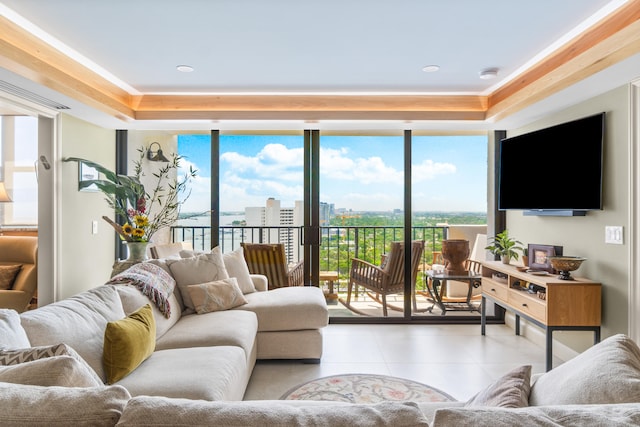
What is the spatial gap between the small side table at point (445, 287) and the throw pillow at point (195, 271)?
240 cm

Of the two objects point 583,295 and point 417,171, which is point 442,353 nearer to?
point 583,295

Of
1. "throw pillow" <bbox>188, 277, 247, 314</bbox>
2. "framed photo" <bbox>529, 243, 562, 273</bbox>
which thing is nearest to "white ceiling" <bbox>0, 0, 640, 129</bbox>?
"framed photo" <bbox>529, 243, 562, 273</bbox>

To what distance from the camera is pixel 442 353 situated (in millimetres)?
3686

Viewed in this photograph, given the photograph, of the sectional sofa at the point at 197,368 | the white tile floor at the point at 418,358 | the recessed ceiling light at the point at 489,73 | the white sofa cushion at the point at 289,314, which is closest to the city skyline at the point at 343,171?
the sectional sofa at the point at 197,368

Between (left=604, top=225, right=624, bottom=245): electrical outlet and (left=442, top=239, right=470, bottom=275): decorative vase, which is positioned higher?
(left=604, top=225, right=624, bottom=245): electrical outlet

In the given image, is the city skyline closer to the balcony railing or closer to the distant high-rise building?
the distant high-rise building

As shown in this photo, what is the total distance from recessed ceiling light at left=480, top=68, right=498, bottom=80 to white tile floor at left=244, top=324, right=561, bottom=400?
2.48 metres

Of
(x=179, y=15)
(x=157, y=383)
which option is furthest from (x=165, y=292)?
(x=179, y=15)

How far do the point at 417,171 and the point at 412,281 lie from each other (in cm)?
130

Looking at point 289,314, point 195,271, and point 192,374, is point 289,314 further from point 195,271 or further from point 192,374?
point 192,374

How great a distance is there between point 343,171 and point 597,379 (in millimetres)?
3810

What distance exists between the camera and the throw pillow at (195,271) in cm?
339

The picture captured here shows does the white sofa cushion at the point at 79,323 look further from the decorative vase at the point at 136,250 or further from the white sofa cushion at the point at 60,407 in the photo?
the decorative vase at the point at 136,250

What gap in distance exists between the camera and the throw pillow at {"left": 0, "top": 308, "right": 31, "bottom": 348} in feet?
4.69
